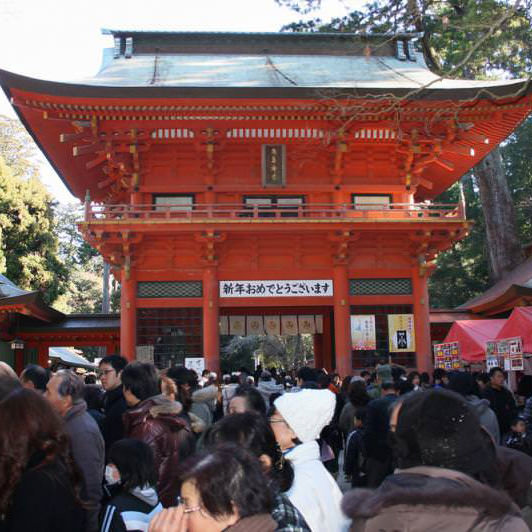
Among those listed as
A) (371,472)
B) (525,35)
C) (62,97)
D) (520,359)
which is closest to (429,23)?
(525,35)

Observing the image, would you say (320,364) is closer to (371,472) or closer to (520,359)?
(520,359)

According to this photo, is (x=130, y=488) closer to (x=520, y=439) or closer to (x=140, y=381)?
(x=140, y=381)

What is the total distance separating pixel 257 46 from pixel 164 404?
18.6 meters

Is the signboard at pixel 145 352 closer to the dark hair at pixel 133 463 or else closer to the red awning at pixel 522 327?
the red awning at pixel 522 327

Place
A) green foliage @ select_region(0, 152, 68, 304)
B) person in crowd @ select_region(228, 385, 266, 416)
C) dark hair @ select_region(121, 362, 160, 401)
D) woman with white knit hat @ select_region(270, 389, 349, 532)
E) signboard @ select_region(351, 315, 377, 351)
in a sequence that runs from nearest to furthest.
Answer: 1. woman with white knit hat @ select_region(270, 389, 349, 532)
2. person in crowd @ select_region(228, 385, 266, 416)
3. dark hair @ select_region(121, 362, 160, 401)
4. signboard @ select_region(351, 315, 377, 351)
5. green foliage @ select_region(0, 152, 68, 304)

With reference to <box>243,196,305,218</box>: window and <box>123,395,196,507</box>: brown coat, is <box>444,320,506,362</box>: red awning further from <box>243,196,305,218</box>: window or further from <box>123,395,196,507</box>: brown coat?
<box>123,395,196,507</box>: brown coat

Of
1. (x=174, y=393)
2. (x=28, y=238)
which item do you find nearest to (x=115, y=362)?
(x=174, y=393)

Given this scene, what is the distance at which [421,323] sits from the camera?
15844mm

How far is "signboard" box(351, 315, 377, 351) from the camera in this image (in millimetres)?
15578

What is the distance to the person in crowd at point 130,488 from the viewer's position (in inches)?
127

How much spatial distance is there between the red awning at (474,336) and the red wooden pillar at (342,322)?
275 centimetres

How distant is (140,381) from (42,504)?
199 cm

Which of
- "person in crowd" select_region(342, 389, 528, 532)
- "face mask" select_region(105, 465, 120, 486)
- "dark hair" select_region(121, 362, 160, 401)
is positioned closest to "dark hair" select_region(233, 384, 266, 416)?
"dark hair" select_region(121, 362, 160, 401)

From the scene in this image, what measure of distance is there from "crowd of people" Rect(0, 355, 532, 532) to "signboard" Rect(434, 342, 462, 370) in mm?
Answer: 9933
